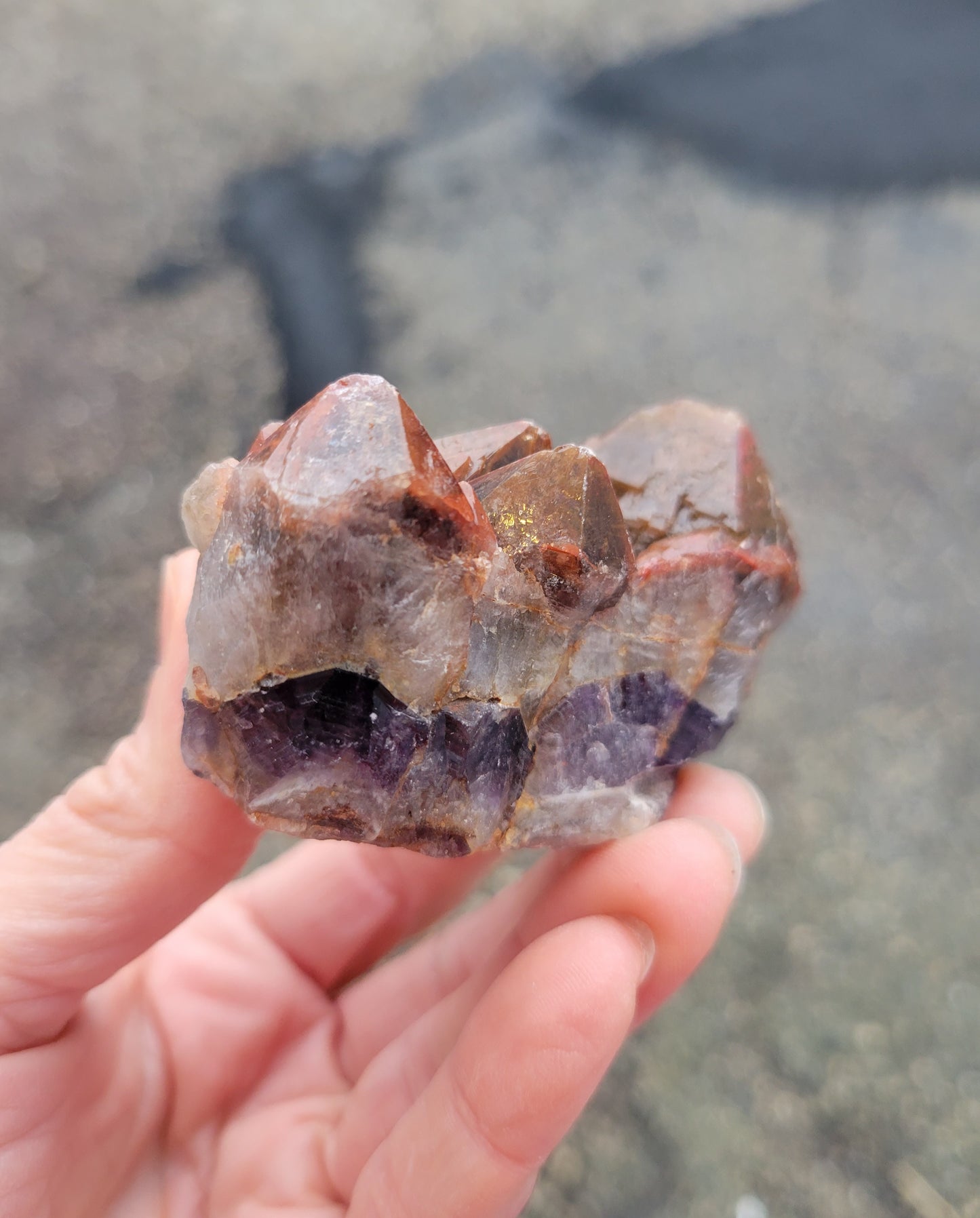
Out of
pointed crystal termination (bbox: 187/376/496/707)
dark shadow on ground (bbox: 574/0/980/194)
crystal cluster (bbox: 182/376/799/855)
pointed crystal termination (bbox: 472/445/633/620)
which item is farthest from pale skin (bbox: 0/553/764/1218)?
dark shadow on ground (bbox: 574/0/980/194)

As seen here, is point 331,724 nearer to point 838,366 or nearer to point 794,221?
point 838,366

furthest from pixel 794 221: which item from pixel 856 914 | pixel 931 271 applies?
pixel 856 914

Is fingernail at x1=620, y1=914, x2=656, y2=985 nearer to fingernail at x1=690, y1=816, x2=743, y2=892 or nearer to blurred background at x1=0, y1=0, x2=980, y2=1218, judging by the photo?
fingernail at x1=690, y1=816, x2=743, y2=892

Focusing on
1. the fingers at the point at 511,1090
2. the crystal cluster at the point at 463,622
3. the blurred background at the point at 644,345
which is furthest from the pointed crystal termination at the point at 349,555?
the blurred background at the point at 644,345

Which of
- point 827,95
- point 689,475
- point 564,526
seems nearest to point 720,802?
point 689,475

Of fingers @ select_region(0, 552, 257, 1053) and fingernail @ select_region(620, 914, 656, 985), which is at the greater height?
fingers @ select_region(0, 552, 257, 1053)

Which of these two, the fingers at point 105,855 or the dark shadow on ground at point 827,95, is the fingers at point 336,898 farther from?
the dark shadow on ground at point 827,95

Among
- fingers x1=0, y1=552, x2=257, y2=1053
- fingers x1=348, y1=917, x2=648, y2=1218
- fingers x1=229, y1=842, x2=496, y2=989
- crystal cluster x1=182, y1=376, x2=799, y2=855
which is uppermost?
crystal cluster x1=182, y1=376, x2=799, y2=855

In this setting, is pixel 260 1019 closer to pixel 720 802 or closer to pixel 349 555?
pixel 720 802
